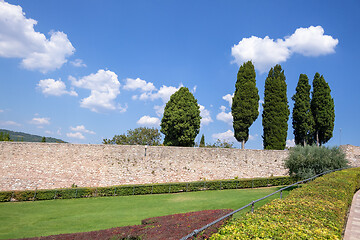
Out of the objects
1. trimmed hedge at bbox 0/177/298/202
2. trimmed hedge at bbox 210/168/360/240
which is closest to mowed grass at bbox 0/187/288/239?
trimmed hedge at bbox 0/177/298/202

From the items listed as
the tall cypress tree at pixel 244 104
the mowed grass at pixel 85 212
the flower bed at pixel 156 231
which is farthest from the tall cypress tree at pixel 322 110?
the flower bed at pixel 156 231

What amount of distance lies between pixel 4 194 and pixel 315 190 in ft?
71.8

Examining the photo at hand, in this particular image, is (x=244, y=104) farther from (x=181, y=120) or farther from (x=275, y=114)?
(x=181, y=120)

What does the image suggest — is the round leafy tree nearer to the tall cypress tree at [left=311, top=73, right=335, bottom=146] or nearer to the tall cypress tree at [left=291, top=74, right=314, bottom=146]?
the tall cypress tree at [left=291, top=74, right=314, bottom=146]

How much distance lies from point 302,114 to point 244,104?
9.22m

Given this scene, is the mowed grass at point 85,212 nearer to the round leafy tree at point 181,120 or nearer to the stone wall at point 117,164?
the stone wall at point 117,164

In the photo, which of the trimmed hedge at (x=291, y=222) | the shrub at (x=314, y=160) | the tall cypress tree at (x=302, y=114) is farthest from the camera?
the tall cypress tree at (x=302, y=114)

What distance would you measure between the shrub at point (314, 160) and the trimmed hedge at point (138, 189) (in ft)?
7.67

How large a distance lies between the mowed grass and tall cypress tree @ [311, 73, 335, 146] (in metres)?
23.1

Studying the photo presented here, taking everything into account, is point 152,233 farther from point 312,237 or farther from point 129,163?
point 129,163

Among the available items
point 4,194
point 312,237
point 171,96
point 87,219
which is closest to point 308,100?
point 171,96

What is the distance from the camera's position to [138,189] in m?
21.8

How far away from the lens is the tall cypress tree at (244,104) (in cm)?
3025

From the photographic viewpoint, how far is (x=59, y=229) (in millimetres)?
A: 12031
